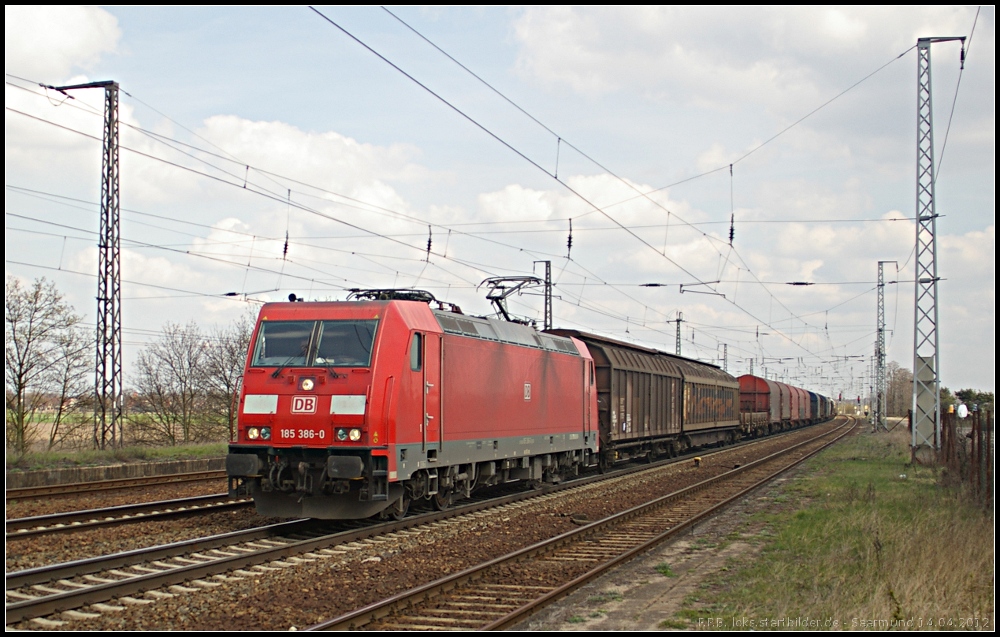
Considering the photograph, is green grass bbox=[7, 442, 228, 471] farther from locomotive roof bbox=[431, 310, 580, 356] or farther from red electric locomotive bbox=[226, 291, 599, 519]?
locomotive roof bbox=[431, 310, 580, 356]

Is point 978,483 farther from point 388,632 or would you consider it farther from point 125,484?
point 125,484

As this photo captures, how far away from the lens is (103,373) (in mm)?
22375

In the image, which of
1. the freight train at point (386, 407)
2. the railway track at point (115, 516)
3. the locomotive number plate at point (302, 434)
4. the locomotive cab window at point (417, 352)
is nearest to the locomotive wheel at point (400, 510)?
the freight train at point (386, 407)

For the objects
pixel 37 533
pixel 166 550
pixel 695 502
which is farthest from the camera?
pixel 695 502

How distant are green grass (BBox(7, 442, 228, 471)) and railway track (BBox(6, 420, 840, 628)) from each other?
10.4 m

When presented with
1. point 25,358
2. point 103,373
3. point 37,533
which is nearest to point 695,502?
point 37,533

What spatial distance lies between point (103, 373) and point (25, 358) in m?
9.55

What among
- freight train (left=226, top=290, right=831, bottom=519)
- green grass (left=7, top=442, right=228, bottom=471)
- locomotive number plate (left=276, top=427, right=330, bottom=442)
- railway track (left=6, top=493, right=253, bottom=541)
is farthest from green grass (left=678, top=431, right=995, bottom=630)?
green grass (left=7, top=442, right=228, bottom=471)

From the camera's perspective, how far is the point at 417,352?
44.3 ft

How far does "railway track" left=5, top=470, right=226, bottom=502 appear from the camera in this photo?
648 inches

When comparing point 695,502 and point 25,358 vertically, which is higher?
point 25,358

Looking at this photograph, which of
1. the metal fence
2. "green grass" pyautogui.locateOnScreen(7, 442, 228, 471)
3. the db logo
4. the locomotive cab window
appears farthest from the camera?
"green grass" pyautogui.locateOnScreen(7, 442, 228, 471)

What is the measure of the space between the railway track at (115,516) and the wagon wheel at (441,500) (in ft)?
11.6

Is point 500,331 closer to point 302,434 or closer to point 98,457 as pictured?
point 302,434
